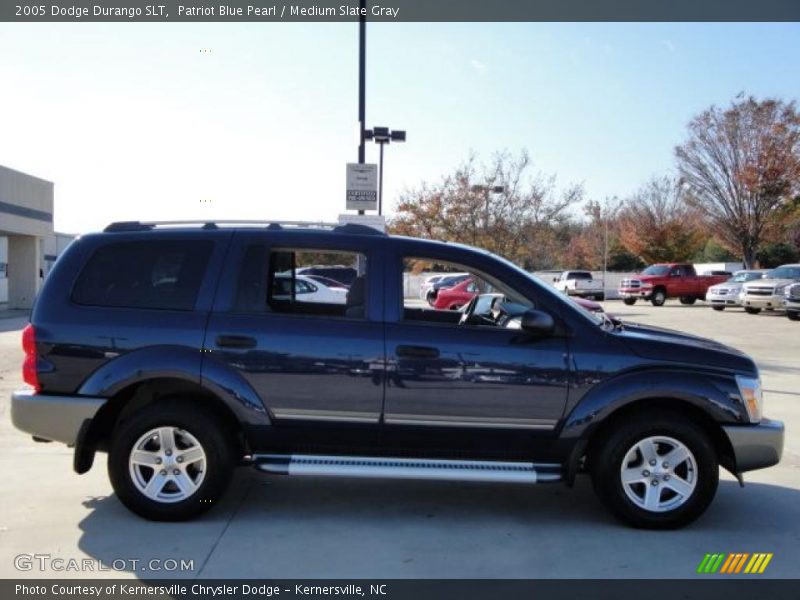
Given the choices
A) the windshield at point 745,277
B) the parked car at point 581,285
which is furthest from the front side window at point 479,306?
the parked car at point 581,285

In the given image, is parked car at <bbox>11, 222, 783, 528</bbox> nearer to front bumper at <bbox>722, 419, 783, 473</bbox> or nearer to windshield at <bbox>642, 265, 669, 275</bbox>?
front bumper at <bbox>722, 419, 783, 473</bbox>

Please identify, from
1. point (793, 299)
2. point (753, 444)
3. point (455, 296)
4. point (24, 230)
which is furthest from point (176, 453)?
point (24, 230)

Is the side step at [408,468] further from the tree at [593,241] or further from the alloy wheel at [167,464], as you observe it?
the tree at [593,241]

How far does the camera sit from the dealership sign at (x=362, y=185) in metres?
11.4

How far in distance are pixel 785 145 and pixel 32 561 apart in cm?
4177

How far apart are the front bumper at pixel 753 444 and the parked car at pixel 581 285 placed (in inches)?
1354

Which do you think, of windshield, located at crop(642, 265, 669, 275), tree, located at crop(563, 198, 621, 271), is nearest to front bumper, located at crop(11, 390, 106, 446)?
windshield, located at crop(642, 265, 669, 275)

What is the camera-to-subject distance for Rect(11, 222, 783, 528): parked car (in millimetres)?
4609

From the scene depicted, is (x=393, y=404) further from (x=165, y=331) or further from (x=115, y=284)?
(x=115, y=284)

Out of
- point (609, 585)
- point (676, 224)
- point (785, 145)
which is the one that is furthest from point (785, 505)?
point (676, 224)

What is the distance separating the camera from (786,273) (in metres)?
26.4

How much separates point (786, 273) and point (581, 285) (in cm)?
1325

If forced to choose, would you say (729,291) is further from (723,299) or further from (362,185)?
(362,185)

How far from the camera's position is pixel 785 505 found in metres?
5.28
